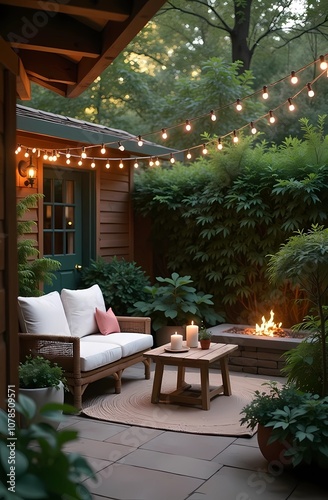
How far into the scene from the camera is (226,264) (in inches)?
294

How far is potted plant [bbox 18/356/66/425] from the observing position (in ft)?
14.3

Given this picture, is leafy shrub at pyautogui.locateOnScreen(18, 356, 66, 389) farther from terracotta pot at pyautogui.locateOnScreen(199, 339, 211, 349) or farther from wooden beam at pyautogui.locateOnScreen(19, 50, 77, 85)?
wooden beam at pyautogui.locateOnScreen(19, 50, 77, 85)

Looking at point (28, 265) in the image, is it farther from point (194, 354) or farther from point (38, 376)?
point (194, 354)

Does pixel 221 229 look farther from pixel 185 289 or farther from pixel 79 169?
pixel 79 169

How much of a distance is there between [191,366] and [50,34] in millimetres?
2835

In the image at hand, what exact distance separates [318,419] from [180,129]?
924cm

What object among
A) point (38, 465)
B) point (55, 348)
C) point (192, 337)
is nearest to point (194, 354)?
point (192, 337)

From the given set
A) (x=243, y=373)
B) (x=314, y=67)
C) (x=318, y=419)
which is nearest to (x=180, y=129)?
(x=314, y=67)

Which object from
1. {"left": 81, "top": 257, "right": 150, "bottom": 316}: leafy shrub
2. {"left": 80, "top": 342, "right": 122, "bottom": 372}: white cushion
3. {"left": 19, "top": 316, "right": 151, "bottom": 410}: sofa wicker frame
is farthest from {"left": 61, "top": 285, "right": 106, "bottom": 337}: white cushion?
{"left": 81, "top": 257, "right": 150, "bottom": 316}: leafy shrub

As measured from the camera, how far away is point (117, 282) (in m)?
7.35

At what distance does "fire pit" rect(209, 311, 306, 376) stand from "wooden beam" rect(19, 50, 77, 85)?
3523mm

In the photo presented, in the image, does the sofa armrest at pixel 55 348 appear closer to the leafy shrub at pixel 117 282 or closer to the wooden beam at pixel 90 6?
the leafy shrub at pixel 117 282

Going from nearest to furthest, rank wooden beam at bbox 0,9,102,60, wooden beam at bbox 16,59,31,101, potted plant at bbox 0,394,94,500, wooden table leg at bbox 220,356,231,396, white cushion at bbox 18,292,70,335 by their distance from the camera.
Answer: potted plant at bbox 0,394,94,500, wooden beam at bbox 0,9,102,60, wooden beam at bbox 16,59,31,101, white cushion at bbox 18,292,70,335, wooden table leg at bbox 220,356,231,396

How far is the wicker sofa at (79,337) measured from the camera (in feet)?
16.5
